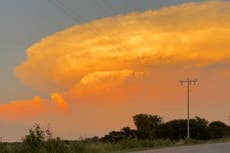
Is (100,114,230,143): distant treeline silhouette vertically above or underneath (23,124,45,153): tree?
above

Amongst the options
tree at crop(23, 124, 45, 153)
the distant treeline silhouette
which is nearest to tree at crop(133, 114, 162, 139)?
the distant treeline silhouette

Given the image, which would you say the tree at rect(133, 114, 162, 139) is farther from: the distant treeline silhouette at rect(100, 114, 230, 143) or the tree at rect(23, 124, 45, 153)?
the tree at rect(23, 124, 45, 153)

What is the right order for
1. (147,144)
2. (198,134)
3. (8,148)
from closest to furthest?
(8,148) → (147,144) → (198,134)

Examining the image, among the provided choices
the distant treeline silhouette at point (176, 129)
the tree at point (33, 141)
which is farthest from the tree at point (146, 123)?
the tree at point (33, 141)

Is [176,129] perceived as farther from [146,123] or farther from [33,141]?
[33,141]

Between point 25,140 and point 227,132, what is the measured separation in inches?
3318

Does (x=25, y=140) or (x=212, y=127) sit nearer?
(x=25, y=140)

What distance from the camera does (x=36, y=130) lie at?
3325 centimetres

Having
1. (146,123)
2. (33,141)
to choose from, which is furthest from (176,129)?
(33,141)

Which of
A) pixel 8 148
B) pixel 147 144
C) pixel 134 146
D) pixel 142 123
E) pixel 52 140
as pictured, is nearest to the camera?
pixel 8 148

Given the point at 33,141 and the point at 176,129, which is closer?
the point at 33,141

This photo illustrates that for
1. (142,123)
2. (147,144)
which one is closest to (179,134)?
(142,123)

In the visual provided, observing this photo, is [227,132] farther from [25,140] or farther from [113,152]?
[25,140]

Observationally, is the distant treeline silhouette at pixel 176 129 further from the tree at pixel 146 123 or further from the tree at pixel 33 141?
the tree at pixel 33 141
